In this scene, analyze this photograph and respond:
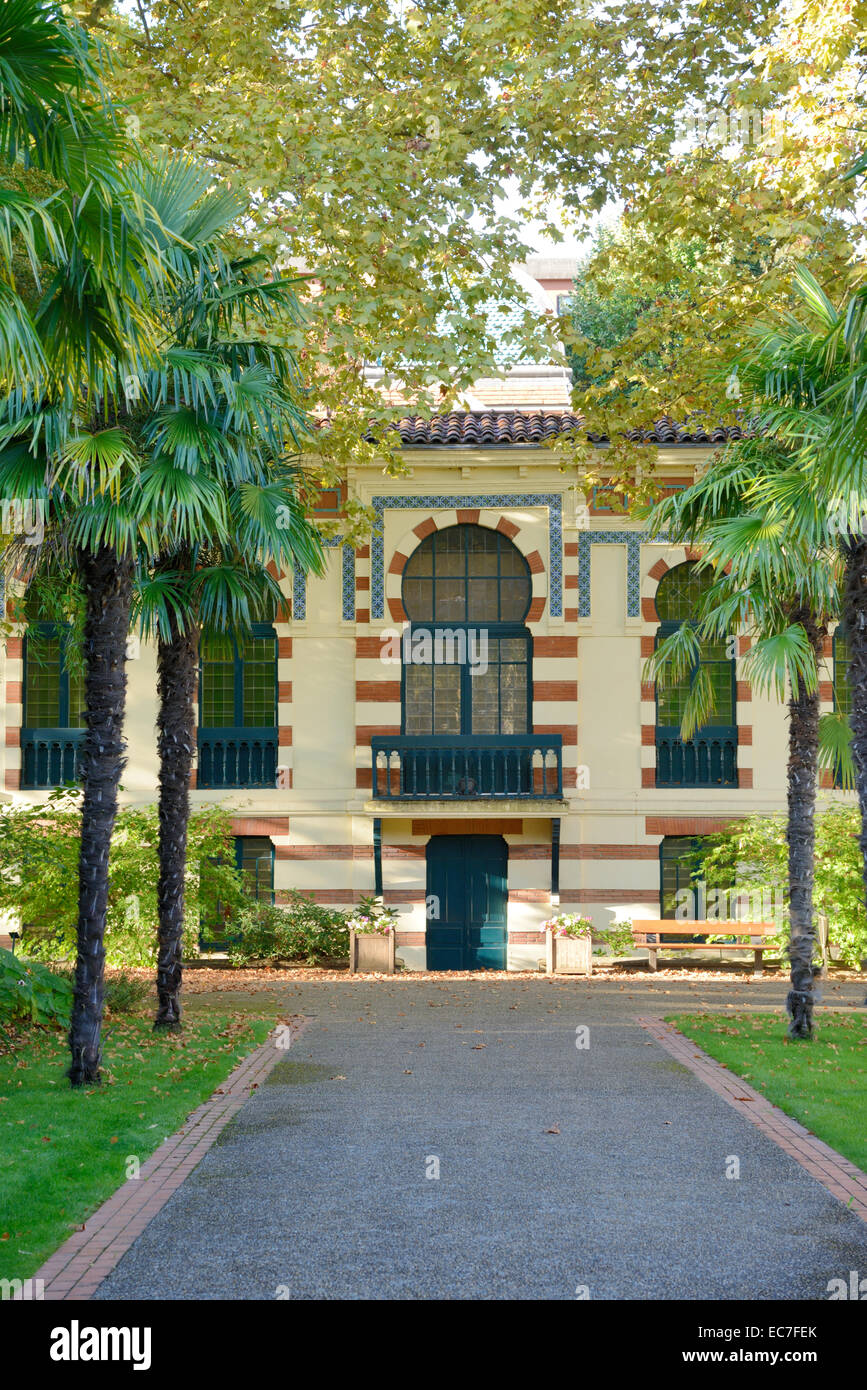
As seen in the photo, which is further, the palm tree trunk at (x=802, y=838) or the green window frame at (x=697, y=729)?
the green window frame at (x=697, y=729)

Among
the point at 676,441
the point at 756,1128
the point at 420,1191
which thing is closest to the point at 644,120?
the point at 676,441

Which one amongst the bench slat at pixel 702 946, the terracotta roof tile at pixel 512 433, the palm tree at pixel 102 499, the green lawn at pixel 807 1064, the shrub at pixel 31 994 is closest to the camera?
the green lawn at pixel 807 1064

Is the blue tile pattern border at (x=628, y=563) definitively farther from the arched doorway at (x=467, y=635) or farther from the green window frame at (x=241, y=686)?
the green window frame at (x=241, y=686)

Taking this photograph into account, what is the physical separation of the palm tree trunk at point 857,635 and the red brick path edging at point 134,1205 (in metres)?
6.07

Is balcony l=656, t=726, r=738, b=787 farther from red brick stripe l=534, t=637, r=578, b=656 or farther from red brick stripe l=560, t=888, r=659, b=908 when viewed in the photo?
red brick stripe l=534, t=637, r=578, b=656

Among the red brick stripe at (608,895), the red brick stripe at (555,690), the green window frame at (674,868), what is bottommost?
the red brick stripe at (608,895)

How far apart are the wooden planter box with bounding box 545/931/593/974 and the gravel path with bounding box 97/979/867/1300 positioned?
7131mm

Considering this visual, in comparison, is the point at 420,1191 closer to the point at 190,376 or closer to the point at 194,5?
the point at 190,376

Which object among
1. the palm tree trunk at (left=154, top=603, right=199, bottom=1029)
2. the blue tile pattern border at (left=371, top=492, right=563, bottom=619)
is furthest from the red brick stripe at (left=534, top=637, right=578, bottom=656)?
the palm tree trunk at (left=154, top=603, right=199, bottom=1029)

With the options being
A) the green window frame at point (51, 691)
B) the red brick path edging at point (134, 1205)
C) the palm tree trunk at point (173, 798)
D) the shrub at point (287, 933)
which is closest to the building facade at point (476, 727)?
the green window frame at point (51, 691)

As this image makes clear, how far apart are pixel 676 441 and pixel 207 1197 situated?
16.2 m

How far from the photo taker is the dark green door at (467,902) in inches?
846

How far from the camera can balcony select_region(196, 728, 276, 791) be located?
2169 cm

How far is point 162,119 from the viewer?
13305 mm
